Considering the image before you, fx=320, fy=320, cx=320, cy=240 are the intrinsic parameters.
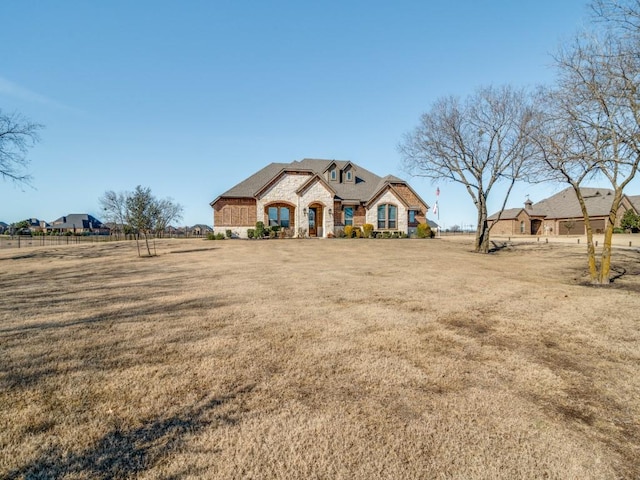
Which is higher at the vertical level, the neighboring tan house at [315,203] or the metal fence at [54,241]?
the neighboring tan house at [315,203]

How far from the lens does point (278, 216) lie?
3206 cm

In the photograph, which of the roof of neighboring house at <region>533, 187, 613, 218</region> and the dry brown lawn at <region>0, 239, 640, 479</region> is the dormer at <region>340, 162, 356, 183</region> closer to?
the dry brown lawn at <region>0, 239, 640, 479</region>

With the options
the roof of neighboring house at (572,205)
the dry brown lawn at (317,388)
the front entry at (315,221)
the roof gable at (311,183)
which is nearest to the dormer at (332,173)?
the roof gable at (311,183)

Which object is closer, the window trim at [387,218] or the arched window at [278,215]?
the arched window at [278,215]

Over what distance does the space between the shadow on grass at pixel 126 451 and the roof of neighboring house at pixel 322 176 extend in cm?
2888

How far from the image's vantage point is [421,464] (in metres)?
2.70

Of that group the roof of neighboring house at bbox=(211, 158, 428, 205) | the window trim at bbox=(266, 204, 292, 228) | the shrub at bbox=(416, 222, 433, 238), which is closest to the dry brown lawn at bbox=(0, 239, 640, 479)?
the window trim at bbox=(266, 204, 292, 228)

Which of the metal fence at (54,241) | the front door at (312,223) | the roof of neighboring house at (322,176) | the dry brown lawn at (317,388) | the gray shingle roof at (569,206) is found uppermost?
the roof of neighboring house at (322,176)

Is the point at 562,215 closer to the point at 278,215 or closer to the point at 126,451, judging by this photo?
the point at 278,215

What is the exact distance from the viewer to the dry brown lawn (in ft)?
8.96

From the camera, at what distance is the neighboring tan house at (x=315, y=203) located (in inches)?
1237

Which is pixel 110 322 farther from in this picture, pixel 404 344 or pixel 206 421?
pixel 404 344

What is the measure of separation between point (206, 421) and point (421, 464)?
2.05 meters

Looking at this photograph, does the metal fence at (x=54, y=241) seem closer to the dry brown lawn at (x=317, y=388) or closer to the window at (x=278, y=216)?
the window at (x=278, y=216)
